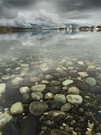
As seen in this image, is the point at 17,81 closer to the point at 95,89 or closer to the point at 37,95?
the point at 37,95

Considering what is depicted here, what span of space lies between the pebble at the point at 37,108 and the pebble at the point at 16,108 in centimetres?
29

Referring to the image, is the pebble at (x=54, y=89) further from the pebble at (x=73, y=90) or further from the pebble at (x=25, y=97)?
the pebble at (x=25, y=97)

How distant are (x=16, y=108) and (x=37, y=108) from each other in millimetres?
630

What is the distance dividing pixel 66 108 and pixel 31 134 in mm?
1488

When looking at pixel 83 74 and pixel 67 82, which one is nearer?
pixel 67 82

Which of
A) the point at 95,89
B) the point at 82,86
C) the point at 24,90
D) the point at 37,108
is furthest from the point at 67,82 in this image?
the point at 37,108

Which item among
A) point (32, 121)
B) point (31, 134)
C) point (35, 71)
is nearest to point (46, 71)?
point (35, 71)

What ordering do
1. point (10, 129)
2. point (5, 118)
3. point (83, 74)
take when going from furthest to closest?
point (83, 74) < point (5, 118) < point (10, 129)

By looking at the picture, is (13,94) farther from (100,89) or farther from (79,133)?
(100,89)

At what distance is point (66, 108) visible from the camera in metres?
4.61

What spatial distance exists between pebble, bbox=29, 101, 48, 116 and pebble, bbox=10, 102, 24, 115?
0.29 m

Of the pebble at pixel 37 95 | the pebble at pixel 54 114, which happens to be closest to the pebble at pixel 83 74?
the pebble at pixel 37 95

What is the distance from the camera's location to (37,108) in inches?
179

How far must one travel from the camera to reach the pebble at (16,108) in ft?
14.4
